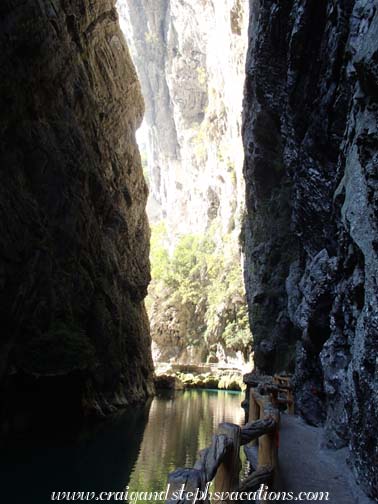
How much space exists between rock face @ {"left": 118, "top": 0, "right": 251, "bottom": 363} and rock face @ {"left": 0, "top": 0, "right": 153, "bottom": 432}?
2259cm

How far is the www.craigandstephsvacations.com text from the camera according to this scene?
2891 mm

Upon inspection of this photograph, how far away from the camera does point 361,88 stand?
279 inches

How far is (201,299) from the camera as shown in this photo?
181 feet

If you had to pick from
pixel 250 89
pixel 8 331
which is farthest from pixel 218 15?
pixel 8 331

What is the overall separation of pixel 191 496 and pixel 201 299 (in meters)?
52.6

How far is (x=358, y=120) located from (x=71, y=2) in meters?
16.9

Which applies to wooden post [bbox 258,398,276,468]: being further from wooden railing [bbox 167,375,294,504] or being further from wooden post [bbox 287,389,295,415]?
wooden post [bbox 287,389,295,415]

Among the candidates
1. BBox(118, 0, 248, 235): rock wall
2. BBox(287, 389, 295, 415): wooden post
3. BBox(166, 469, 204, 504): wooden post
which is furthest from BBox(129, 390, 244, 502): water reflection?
BBox(118, 0, 248, 235): rock wall

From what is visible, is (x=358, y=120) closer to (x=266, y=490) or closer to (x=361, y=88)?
(x=361, y=88)

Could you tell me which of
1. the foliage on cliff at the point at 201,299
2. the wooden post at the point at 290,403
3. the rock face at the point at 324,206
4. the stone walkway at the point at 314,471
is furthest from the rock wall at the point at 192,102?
the stone walkway at the point at 314,471

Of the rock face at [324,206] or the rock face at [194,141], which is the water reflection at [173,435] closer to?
the rock face at [324,206]

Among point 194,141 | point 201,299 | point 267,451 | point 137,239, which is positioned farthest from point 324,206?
point 194,141

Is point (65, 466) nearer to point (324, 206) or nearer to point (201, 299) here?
point (324, 206)

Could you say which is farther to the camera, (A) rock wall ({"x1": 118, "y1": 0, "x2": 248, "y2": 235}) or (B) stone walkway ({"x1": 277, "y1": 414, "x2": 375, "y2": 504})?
(A) rock wall ({"x1": 118, "y1": 0, "x2": 248, "y2": 235})
